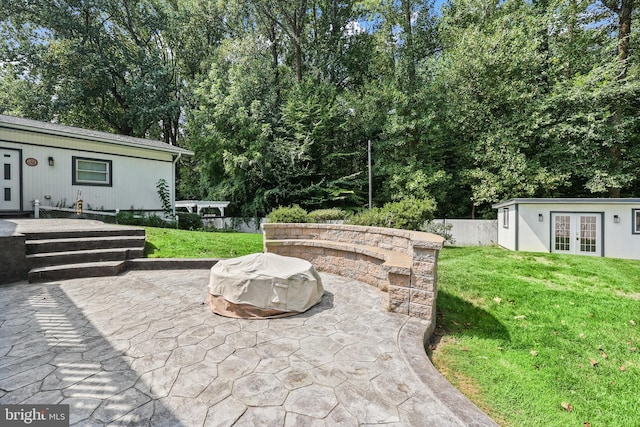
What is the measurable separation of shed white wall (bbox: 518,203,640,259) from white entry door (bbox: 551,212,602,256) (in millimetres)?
144

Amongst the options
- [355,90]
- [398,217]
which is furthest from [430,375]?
[355,90]

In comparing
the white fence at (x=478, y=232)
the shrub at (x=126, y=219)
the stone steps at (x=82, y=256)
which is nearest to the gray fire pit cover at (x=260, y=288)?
the stone steps at (x=82, y=256)

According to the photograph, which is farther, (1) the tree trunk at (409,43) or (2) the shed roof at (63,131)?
(1) the tree trunk at (409,43)

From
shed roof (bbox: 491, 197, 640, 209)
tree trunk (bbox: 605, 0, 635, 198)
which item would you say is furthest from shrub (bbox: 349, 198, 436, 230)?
tree trunk (bbox: 605, 0, 635, 198)


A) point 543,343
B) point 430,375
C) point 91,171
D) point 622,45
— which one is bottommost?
point 543,343

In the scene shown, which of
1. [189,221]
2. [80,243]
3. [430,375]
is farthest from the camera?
[189,221]

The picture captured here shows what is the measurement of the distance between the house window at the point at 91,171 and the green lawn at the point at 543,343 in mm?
11345

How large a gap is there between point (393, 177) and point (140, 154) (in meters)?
11.4

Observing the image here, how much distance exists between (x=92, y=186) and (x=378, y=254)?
34.4ft

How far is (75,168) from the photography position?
9.52 m

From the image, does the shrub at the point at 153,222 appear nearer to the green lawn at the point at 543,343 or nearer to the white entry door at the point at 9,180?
the white entry door at the point at 9,180

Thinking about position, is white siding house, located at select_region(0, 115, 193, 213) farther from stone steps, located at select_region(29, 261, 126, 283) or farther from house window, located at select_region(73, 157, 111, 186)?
stone steps, located at select_region(29, 261, 126, 283)

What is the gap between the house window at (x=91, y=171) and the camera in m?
9.55

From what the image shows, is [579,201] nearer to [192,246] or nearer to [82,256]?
[192,246]
